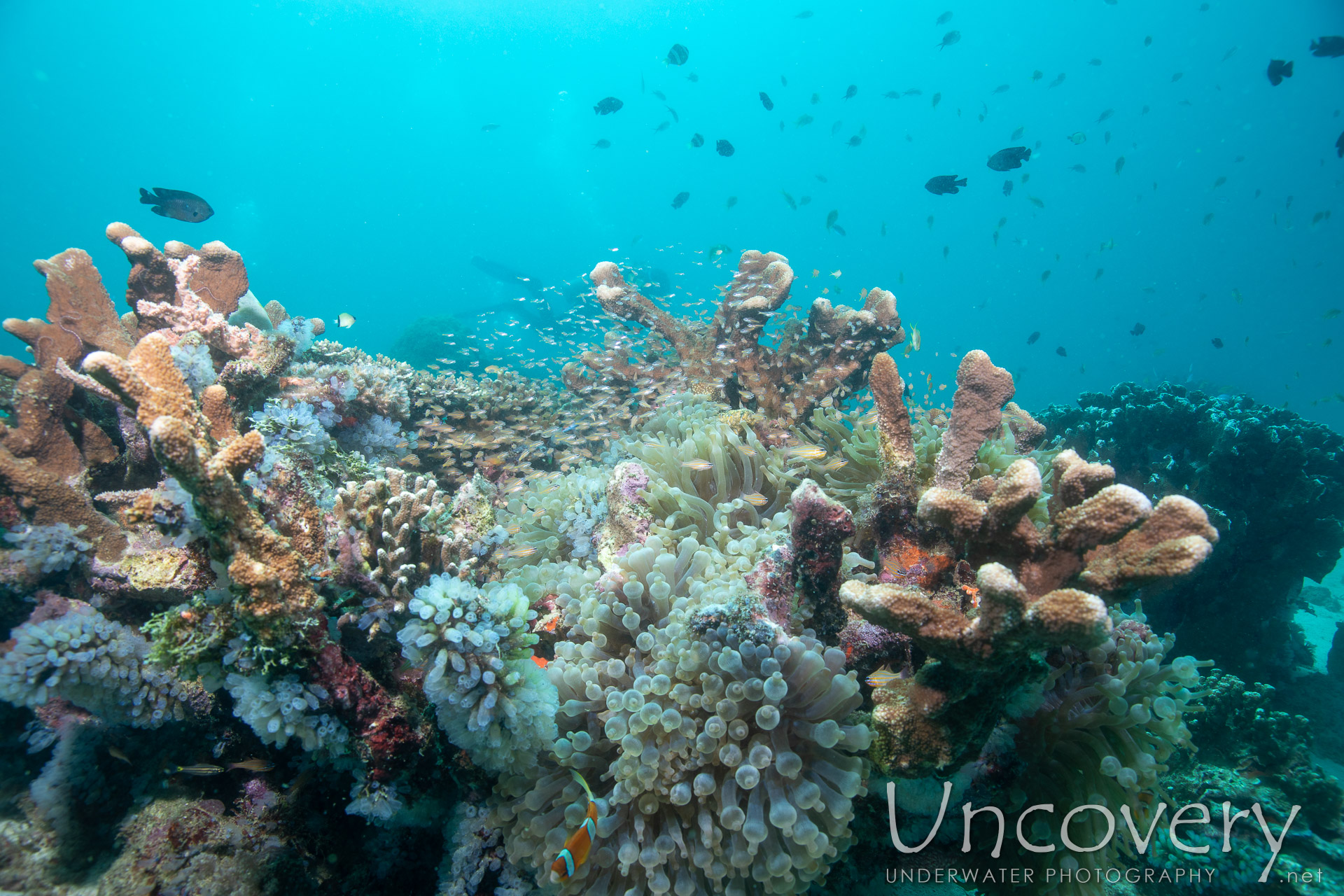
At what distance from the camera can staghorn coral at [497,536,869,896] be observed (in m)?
2.36

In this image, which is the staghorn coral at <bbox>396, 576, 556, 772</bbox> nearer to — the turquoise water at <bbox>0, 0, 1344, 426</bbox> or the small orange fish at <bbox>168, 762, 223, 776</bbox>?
the small orange fish at <bbox>168, 762, 223, 776</bbox>

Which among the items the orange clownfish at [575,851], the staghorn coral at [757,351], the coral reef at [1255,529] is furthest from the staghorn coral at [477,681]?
the coral reef at [1255,529]

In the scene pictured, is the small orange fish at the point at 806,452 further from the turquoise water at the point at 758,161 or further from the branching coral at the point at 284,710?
the turquoise water at the point at 758,161

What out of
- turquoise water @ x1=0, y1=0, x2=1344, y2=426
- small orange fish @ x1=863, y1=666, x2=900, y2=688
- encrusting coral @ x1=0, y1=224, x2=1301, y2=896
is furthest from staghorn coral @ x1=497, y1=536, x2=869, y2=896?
turquoise water @ x1=0, y1=0, x2=1344, y2=426

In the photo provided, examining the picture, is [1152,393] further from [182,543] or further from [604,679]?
[182,543]

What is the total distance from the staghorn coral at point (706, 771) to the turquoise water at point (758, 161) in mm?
69630

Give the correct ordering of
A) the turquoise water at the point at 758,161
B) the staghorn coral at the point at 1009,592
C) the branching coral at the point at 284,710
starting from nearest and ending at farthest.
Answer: the staghorn coral at the point at 1009,592
the branching coral at the point at 284,710
the turquoise water at the point at 758,161

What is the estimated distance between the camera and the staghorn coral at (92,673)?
100 inches

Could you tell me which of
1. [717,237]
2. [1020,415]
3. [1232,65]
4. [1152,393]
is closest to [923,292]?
[717,237]

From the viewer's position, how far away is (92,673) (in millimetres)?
2691

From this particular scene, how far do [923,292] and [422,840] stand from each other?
10998 cm

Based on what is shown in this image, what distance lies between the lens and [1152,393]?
34.3 feet

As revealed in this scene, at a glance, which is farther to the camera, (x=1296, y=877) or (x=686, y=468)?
(x=1296, y=877)

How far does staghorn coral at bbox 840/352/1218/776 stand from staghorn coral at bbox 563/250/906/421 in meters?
3.64
